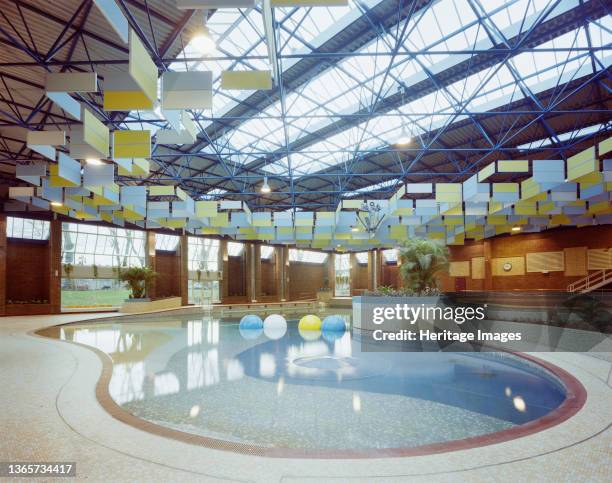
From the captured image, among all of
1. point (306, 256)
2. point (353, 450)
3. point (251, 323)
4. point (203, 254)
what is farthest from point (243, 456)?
point (306, 256)

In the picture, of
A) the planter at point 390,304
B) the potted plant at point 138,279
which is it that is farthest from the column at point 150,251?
the planter at point 390,304

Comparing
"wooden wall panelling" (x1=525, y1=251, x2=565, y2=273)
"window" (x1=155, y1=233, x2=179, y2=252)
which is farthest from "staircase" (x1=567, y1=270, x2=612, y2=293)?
"window" (x1=155, y1=233, x2=179, y2=252)

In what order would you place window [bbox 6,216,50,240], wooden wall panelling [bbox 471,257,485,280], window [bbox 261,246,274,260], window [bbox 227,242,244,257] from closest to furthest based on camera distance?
window [bbox 6,216,50,240], wooden wall panelling [bbox 471,257,485,280], window [bbox 227,242,244,257], window [bbox 261,246,274,260]

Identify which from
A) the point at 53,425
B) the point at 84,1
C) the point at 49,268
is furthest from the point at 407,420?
the point at 49,268

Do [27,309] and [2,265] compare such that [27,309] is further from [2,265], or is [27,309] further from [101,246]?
[101,246]

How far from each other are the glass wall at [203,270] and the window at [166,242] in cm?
91

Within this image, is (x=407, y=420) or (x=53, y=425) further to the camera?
(x=407, y=420)

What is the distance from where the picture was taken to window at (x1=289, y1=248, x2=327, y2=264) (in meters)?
35.2

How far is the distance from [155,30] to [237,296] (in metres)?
22.8

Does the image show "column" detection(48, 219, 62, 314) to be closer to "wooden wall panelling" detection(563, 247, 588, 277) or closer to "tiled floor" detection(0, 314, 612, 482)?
"tiled floor" detection(0, 314, 612, 482)

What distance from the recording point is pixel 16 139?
49.6 ft

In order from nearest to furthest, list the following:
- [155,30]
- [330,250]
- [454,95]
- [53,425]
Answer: [53,425] → [155,30] → [454,95] → [330,250]

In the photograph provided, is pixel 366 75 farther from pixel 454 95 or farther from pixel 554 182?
pixel 554 182

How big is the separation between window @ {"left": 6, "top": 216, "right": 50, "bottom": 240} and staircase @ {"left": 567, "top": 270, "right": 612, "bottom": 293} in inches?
998
